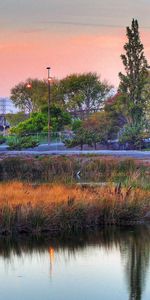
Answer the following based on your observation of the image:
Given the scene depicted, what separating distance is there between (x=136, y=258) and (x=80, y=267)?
178 cm

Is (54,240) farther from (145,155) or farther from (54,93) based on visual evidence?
(54,93)

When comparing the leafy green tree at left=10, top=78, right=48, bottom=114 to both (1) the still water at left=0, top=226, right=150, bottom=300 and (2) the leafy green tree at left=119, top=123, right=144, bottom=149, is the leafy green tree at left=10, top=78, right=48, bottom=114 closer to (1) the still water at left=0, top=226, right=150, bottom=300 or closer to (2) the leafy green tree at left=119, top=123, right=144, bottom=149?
(2) the leafy green tree at left=119, top=123, right=144, bottom=149

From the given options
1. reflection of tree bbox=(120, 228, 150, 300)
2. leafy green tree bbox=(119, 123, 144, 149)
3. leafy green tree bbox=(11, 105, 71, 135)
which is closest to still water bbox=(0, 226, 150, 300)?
reflection of tree bbox=(120, 228, 150, 300)

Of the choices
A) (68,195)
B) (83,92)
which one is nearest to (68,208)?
(68,195)

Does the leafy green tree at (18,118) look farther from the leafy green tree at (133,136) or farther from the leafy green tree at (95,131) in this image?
the leafy green tree at (133,136)

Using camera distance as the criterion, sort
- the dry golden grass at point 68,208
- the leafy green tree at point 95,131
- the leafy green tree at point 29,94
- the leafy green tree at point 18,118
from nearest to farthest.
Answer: the dry golden grass at point 68,208 → the leafy green tree at point 95,131 → the leafy green tree at point 29,94 → the leafy green tree at point 18,118

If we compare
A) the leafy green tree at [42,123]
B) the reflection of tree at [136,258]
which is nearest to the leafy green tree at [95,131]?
the leafy green tree at [42,123]

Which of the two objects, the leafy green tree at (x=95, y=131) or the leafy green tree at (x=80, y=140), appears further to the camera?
the leafy green tree at (x=95, y=131)

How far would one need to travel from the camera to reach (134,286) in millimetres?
15805

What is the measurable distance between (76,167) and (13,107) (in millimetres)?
94059

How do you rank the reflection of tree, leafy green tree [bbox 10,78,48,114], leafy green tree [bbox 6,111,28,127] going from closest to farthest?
1. the reflection of tree
2. leafy green tree [bbox 10,78,48,114]
3. leafy green tree [bbox 6,111,28,127]

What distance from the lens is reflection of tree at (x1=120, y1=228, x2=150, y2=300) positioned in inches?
618

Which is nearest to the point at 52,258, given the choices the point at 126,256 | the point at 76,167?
the point at 126,256

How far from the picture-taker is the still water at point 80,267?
15281 mm
